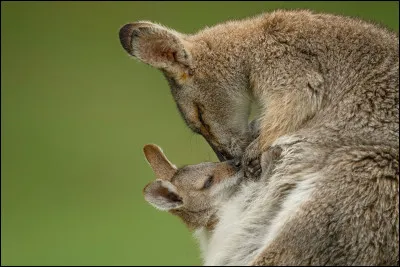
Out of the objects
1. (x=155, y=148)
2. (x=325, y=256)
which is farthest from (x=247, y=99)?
(x=325, y=256)

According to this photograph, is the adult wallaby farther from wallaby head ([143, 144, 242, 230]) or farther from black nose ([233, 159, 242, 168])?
wallaby head ([143, 144, 242, 230])

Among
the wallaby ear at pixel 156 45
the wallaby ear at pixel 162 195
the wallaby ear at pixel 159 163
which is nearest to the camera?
the wallaby ear at pixel 156 45

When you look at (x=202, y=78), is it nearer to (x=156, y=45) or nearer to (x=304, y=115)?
(x=156, y=45)

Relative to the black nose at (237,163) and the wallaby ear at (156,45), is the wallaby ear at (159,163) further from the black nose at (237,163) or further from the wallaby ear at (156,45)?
the wallaby ear at (156,45)

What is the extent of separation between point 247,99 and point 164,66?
51 cm

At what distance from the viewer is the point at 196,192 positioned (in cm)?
556

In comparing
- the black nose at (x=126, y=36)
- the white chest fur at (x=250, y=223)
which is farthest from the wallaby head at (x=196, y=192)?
the black nose at (x=126, y=36)

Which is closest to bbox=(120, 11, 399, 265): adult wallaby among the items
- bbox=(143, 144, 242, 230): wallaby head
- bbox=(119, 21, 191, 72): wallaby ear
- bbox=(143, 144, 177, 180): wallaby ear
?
bbox=(119, 21, 191, 72): wallaby ear

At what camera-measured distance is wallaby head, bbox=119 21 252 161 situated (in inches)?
207

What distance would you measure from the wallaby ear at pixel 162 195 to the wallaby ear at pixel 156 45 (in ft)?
2.19

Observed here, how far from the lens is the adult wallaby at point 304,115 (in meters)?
4.42

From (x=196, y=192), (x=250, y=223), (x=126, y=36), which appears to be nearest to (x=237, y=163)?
(x=196, y=192)

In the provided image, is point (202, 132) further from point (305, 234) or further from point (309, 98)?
point (305, 234)

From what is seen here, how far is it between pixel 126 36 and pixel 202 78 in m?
0.49
